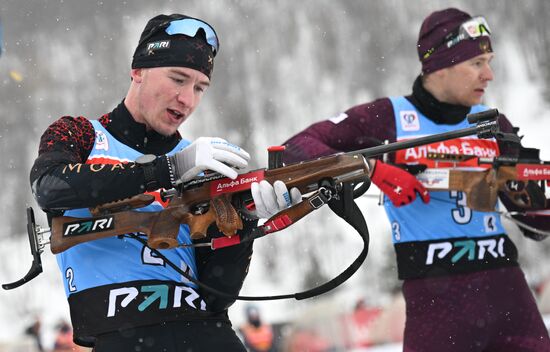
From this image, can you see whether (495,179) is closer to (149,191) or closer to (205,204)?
(205,204)

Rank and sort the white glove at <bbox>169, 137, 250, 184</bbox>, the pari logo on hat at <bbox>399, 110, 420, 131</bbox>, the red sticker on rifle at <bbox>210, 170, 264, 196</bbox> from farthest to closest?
1. the pari logo on hat at <bbox>399, 110, 420, 131</bbox>
2. the red sticker on rifle at <bbox>210, 170, 264, 196</bbox>
3. the white glove at <bbox>169, 137, 250, 184</bbox>

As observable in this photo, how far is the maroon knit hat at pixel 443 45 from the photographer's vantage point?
416cm

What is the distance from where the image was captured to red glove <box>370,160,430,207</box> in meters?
3.77

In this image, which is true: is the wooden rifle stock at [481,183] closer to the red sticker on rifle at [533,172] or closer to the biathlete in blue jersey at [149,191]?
the red sticker on rifle at [533,172]

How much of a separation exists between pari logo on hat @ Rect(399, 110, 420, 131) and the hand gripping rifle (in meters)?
1.30

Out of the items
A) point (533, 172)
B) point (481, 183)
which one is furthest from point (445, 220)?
point (533, 172)

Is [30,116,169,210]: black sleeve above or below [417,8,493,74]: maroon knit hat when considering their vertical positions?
A: below

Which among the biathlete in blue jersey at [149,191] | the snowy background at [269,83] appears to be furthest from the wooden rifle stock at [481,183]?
the snowy background at [269,83]

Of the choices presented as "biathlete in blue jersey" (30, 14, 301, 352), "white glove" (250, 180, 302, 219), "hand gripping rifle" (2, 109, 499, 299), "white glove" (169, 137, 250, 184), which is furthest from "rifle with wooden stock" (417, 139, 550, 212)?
"white glove" (169, 137, 250, 184)

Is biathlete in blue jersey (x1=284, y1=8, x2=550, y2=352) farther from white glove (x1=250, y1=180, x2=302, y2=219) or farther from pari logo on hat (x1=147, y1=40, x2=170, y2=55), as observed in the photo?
white glove (x1=250, y1=180, x2=302, y2=219)

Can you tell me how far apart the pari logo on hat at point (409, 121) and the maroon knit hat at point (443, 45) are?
324 millimetres

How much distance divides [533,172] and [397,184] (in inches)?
26.1

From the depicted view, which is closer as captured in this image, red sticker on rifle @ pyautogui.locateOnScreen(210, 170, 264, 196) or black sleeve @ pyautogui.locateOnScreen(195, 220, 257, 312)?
red sticker on rifle @ pyautogui.locateOnScreen(210, 170, 264, 196)

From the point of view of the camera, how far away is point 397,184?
12.4ft
